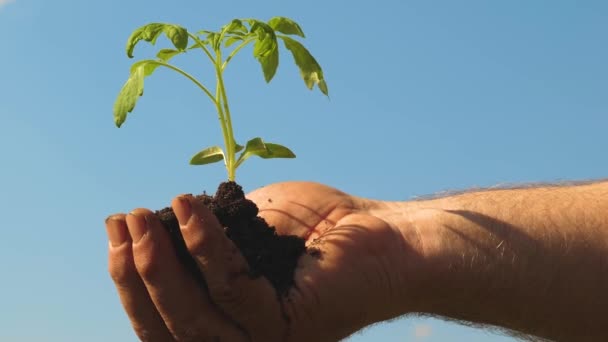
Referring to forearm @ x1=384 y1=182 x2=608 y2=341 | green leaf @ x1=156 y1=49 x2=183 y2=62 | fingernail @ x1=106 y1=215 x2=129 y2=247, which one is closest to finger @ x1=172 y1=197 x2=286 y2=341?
fingernail @ x1=106 y1=215 x2=129 y2=247

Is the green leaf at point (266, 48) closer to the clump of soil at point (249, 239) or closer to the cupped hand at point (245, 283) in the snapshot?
the clump of soil at point (249, 239)

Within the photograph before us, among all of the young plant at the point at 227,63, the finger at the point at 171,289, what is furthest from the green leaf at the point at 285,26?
the finger at the point at 171,289

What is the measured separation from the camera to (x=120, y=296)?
2.89 meters

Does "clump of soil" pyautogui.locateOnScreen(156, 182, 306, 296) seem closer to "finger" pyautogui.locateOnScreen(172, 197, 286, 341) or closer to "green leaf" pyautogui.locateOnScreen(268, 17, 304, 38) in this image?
"finger" pyautogui.locateOnScreen(172, 197, 286, 341)

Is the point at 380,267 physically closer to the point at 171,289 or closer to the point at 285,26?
the point at 171,289

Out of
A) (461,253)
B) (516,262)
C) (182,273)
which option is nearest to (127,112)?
(182,273)

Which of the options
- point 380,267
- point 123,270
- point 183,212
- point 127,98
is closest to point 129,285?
point 123,270

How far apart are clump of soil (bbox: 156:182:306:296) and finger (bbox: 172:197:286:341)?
0.08 meters

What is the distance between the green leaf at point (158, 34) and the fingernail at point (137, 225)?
826 millimetres

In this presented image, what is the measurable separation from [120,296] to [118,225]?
0.33 m

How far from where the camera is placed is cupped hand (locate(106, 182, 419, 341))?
2.70 m

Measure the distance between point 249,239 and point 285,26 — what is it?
110cm

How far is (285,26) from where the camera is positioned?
332 centimetres

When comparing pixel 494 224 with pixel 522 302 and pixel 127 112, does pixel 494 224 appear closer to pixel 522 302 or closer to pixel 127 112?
pixel 522 302
